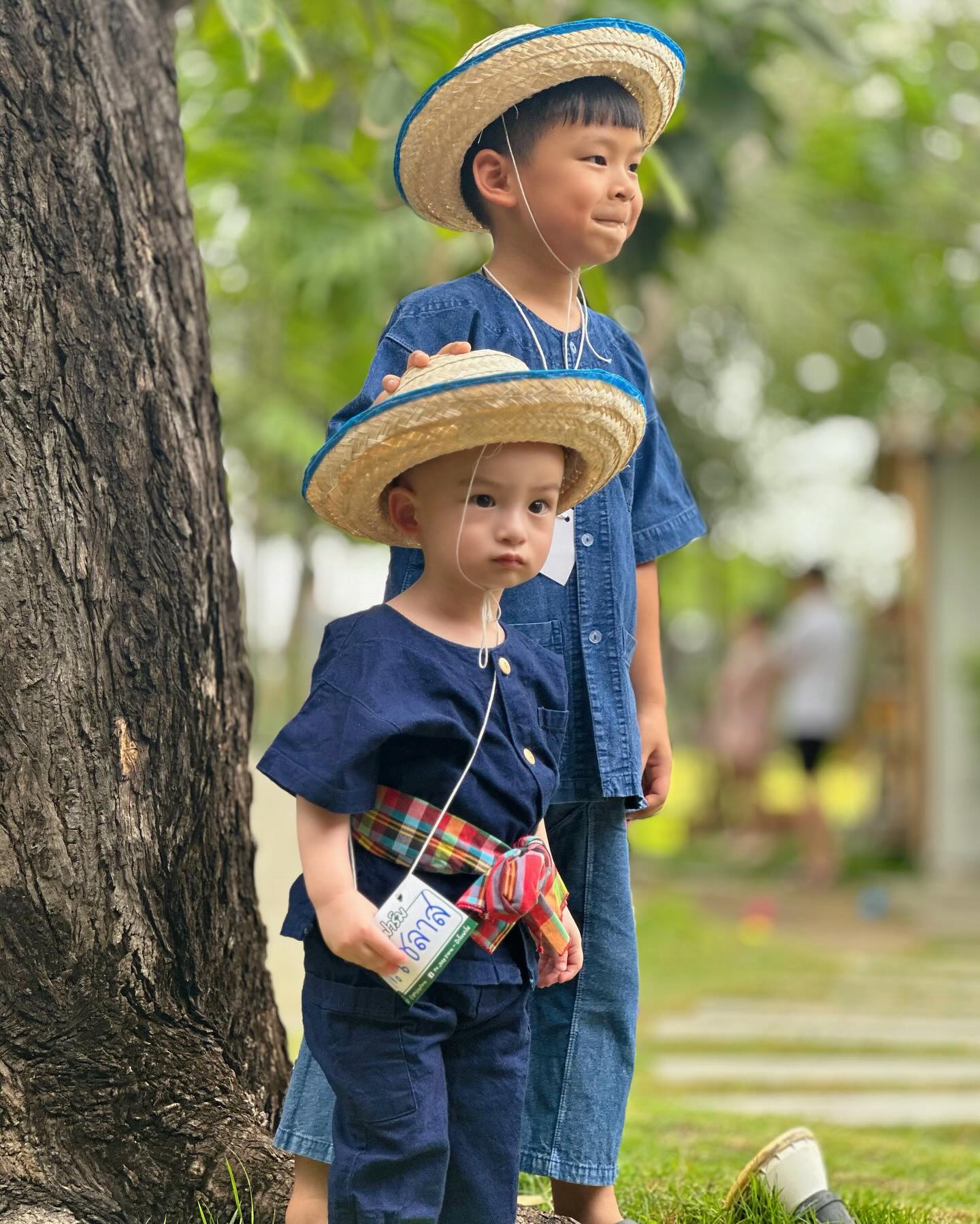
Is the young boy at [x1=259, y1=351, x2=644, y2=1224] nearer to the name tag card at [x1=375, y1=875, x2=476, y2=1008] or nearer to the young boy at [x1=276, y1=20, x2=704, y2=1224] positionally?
the name tag card at [x1=375, y1=875, x2=476, y2=1008]

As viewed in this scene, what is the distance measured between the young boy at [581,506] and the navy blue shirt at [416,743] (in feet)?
0.83

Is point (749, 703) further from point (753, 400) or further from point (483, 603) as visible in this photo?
point (483, 603)

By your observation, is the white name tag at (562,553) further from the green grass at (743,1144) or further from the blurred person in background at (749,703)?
the blurred person in background at (749,703)

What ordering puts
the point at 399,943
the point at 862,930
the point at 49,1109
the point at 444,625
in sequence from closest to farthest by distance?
1. the point at 399,943
2. the point at 444,625
3. the point at 49,1109
4. the point at 862,930

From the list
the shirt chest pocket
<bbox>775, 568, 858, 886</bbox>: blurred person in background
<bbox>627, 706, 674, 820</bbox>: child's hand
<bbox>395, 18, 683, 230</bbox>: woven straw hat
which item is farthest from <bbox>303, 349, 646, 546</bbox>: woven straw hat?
<bbox>775, 568, 858, 886</bbox>: blurred person in background

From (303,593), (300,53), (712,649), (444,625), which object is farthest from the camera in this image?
(712,649)

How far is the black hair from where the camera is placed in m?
2.39

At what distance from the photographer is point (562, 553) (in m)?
2.52

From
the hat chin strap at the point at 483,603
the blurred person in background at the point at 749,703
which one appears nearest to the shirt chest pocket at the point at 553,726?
the hat chin strap at the point at 483,603

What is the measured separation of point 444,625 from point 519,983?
0.51 meters

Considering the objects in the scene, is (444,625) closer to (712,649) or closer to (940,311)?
(940,311)

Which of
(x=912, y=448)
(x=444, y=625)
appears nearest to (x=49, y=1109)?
(x=444, y=625)

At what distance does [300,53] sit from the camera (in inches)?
134

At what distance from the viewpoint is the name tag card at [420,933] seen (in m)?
2.06
